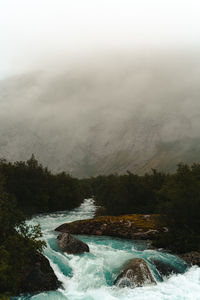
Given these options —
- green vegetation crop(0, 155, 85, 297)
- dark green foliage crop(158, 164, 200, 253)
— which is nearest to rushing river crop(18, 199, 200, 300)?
green vegetation crop(0, 155, 85, 297)

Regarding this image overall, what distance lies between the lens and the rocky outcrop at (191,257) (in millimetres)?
23625

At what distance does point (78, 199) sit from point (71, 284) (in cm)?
7244

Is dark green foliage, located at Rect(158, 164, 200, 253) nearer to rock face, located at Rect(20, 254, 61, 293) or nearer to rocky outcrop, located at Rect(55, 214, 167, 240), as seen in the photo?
rocky outcrop, located at Rect(55, 214, 167, 240)

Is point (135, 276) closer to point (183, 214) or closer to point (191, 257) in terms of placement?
point (191, 257)

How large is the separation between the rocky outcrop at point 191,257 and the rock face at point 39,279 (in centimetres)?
1332

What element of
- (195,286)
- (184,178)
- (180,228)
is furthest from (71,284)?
(184,178)

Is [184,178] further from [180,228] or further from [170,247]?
[170,247]

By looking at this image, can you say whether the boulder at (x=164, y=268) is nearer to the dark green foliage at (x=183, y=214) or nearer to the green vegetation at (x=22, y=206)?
the dark green foliage at (x=183, y=214)

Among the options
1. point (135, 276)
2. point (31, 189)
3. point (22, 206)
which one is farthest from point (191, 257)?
point (31, 189)

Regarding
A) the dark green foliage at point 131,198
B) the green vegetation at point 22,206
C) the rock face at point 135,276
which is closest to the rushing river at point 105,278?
the rock face at point 135,276

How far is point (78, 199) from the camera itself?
91062mm

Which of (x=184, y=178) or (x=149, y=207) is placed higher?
(x=184, y=178)

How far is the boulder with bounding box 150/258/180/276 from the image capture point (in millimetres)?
21406

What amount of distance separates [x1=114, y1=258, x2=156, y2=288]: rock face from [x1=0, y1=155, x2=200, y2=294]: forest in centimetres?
750
